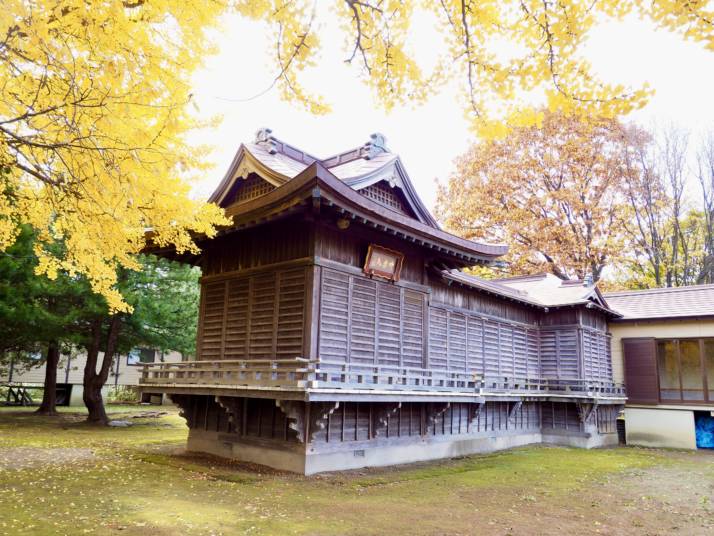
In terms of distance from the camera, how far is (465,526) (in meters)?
8.42

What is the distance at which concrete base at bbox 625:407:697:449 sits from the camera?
68.6ft

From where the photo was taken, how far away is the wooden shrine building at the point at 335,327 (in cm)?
1172

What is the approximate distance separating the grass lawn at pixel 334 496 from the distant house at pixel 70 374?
55.2 feet

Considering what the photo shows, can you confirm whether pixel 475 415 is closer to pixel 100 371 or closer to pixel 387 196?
pixel 387 196

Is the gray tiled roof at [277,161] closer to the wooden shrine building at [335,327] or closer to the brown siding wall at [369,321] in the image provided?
the wooden shrine building at [335,327]

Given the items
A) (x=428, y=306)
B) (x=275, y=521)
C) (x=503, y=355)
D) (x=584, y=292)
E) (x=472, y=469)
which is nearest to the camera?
(x=275, y=521)

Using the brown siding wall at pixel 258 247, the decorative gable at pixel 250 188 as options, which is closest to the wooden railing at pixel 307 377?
the brown siding wall at pixel 258 247

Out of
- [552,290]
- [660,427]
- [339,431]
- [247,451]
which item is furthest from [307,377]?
[660,427]

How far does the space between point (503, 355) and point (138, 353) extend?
25.6 metres

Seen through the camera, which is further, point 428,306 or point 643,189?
point 643,189

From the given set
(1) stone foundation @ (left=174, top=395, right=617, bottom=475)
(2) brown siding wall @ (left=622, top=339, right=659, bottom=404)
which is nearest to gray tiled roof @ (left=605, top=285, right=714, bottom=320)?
(2) brown siding wall @ (left=622, top=339, right=659, bottom=404)

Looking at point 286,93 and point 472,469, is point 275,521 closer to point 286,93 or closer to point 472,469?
point 286,93

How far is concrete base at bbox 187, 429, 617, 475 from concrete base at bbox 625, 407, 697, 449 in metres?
6.48

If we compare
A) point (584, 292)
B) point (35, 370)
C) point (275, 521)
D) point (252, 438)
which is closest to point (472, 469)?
point (252, 438)
